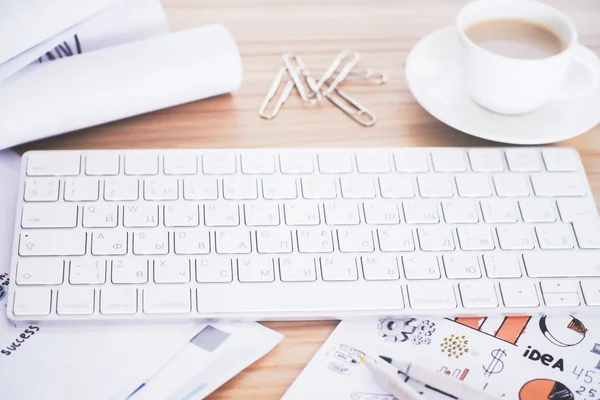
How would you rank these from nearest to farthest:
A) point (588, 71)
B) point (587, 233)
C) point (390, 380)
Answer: point (390, 380), point (587, 233), point (588, 71)

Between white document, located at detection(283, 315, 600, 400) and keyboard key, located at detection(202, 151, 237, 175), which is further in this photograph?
keyboard key, located at detection(202, 151, 237, 175)

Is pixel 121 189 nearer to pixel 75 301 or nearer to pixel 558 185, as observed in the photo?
pixel 75 301

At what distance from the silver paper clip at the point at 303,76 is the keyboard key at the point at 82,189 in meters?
0.24

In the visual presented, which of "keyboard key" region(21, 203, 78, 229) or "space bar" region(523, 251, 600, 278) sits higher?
"keyboard key" region(21, 203, 78, 229)

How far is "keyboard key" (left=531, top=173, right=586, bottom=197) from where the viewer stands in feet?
2.18

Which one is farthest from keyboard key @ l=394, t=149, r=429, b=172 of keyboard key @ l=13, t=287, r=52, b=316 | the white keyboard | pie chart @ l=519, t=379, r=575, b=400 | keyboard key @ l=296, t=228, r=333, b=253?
keyboard key @ l=13, t=287, r=52, b=316

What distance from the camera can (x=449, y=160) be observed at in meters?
0.68

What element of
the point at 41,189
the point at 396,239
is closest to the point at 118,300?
the point at 41,189

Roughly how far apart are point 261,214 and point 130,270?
12cm

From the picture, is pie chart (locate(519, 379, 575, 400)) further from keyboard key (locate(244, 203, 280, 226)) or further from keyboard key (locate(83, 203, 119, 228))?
keyboard key (locate(83, 203, 119, 228))

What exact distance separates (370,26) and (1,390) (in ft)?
1.79

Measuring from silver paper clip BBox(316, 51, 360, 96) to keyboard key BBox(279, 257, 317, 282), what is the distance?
229 millimetres

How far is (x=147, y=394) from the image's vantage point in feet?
1.76

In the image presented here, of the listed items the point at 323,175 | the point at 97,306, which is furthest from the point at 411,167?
the point at 97,306
